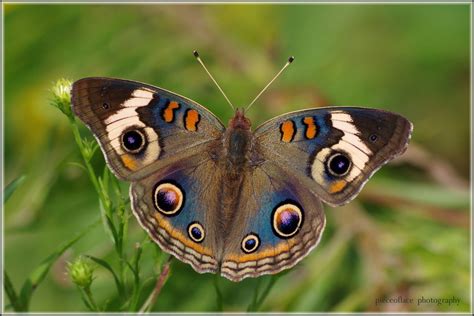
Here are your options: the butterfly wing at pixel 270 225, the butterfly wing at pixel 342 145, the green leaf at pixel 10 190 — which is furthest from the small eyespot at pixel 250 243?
the green leaf at pixel 10 190

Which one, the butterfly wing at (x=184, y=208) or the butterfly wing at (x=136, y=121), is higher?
the butterfly wing at (x=136, y=121)

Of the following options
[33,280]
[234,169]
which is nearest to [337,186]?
[234,169]

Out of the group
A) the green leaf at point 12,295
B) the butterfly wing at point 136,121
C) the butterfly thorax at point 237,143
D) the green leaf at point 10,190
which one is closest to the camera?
the green leaf at point 12,295

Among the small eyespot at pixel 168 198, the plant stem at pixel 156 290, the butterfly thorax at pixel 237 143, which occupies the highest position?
the butterfly thorax at pixel 237 143

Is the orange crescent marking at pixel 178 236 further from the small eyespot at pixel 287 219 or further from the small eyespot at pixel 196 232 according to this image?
the small eyespot at pixel 287 219

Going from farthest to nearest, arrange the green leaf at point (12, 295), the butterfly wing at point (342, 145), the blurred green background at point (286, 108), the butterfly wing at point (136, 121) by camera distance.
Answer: the blurred green background at point (286, 108)
the butterfly wing at point (342, 145)
the butterfly wing at point (136, 121)
the green leaf at point (12, 295)

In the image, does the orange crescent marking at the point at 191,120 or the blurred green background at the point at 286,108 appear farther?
the blurred green background at the point at 286,108
